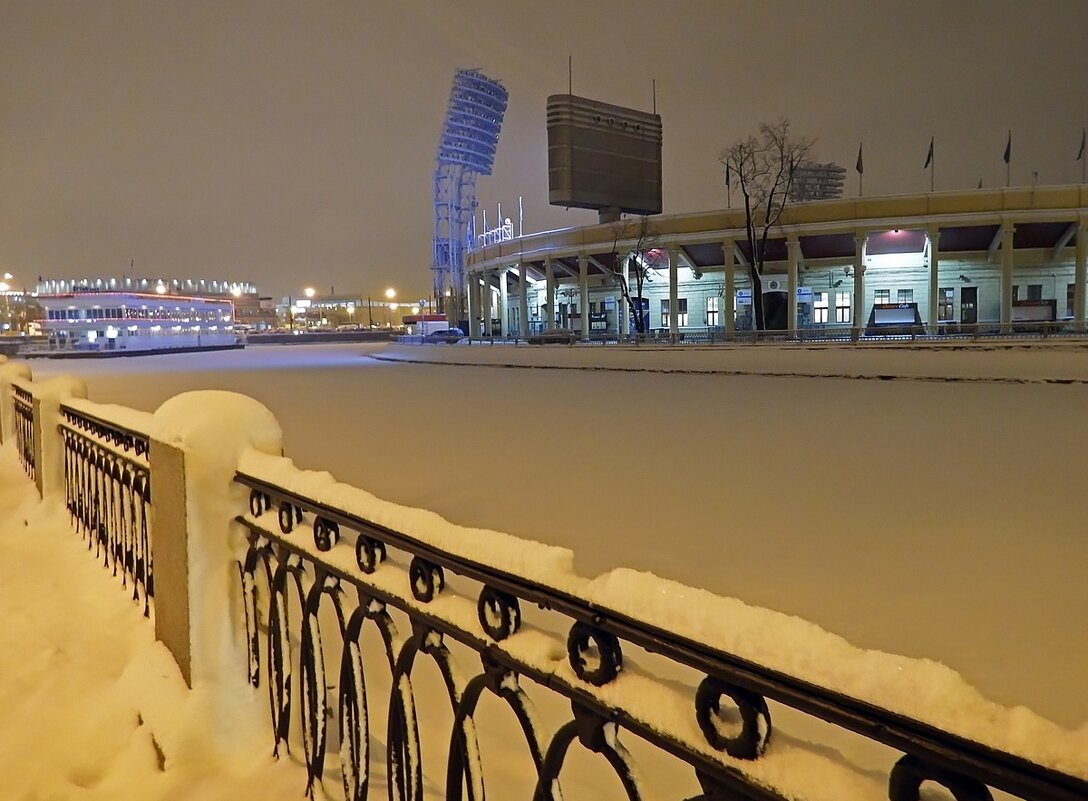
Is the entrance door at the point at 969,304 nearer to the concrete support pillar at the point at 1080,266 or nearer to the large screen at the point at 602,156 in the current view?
the concrete support pillar at the point at 1080,266

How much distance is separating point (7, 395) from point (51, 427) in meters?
5.82

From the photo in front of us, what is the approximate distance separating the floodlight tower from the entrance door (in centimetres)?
4333

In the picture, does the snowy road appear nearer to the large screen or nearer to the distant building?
the large screen

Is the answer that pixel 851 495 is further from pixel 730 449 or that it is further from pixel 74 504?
pixel 74 504

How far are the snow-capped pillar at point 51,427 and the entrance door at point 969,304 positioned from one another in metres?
43.6

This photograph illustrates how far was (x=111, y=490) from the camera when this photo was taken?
514cm

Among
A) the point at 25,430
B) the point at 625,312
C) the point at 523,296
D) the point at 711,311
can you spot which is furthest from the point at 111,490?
the point at 523,296

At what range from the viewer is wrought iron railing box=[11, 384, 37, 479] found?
8.76m

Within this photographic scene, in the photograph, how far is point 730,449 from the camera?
11.0m

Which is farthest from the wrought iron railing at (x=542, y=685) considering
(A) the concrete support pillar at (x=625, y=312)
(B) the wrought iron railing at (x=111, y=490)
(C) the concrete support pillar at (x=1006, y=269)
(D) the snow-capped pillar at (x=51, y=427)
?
(A) the concrete support pillar at (x=625, y=312)

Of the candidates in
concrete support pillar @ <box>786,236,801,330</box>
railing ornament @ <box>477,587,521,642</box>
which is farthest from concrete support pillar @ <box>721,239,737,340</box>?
railing ornament @ <box>477,587,521,642</box>

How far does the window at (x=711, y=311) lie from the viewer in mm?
46116

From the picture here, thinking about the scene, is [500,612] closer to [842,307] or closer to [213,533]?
[213,533]

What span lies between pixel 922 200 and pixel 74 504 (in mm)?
39569
